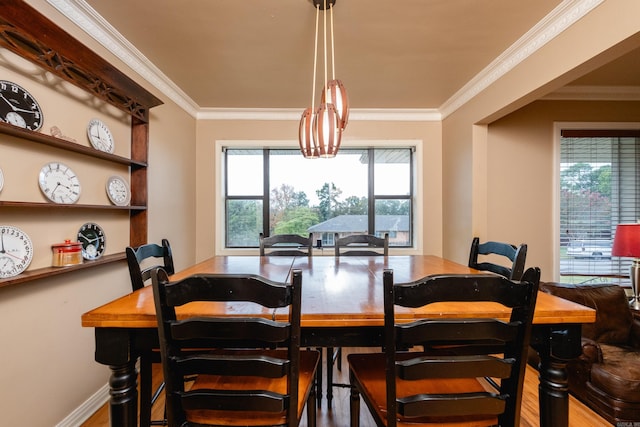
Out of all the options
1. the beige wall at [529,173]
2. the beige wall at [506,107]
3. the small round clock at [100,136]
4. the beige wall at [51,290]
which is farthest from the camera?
the beige wall at [529,173]

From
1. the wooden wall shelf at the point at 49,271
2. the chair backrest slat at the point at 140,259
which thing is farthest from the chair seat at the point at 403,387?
the wooden wall shelf at the point at 49,271

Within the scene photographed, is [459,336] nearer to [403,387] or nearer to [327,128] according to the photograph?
[403,387]

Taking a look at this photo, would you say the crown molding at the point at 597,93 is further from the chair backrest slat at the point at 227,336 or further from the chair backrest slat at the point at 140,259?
the chair backrest slat at the point at 140,259

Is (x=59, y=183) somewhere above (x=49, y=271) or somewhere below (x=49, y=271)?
→ above

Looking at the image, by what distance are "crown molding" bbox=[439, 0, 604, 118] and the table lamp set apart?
1.49m

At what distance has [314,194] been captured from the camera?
3693mm

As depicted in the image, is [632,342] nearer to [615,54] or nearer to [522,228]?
[522,228]

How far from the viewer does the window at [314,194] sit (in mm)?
3697

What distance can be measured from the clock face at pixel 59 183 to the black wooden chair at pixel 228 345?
119 centimetres

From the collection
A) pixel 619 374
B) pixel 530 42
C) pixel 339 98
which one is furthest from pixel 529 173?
pixel 339 98

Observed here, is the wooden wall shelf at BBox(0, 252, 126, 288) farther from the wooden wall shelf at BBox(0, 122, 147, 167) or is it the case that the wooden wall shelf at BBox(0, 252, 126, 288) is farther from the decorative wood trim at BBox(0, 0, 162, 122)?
the decorative wood trim at BBox(0, 0, 162, 122)

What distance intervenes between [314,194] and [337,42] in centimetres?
187

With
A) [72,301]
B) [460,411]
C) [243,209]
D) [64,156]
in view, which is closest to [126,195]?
[64,156]

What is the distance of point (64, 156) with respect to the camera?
5.57 ft
